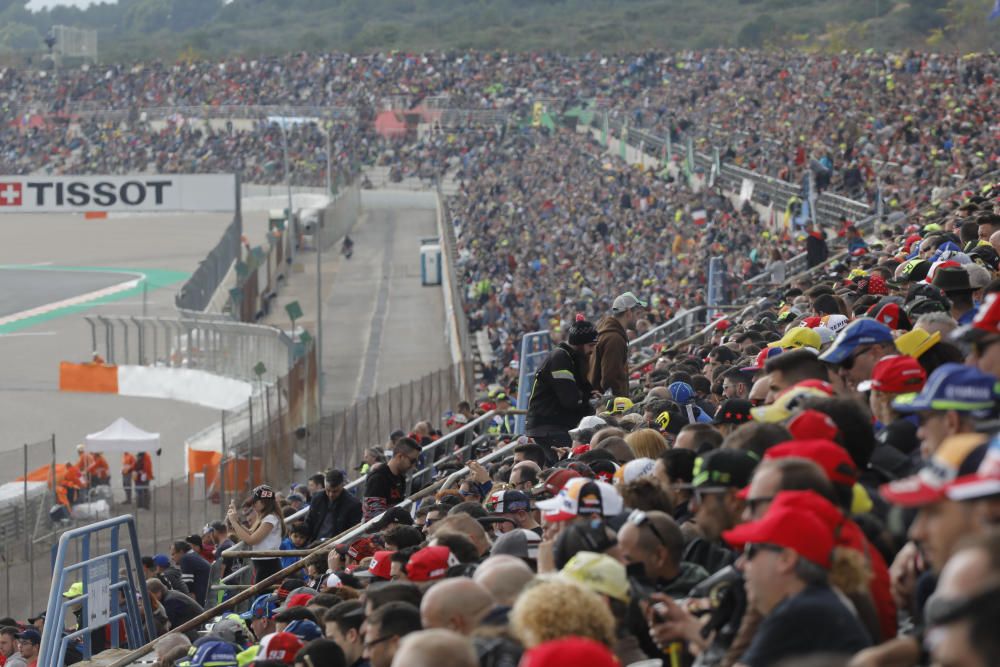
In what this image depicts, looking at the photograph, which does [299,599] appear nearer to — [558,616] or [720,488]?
[720,488]

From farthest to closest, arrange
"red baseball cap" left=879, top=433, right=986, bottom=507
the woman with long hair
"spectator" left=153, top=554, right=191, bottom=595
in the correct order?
"spectator" left=153, top=554, right=191, bottom=595
the woman with long hair
"red baseball cap" left=879, top=433, right=986, bottom=507

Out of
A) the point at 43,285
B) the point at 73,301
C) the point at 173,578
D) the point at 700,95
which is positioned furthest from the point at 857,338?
the point at 700,95

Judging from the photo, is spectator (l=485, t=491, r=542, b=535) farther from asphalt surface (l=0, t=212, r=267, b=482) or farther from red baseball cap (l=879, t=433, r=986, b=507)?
asphalt surface (l=0, t=212, r=267, b=482)

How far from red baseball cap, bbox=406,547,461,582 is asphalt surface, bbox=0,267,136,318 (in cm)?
4055

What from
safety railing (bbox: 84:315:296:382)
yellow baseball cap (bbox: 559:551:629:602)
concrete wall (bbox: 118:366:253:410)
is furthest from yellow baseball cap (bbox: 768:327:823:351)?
concrete wall (bbox: 118:366:253:410)

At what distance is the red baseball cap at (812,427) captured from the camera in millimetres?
5480

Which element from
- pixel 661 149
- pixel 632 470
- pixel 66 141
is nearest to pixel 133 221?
pixel 66 141

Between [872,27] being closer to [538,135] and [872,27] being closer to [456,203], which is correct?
[538,135]

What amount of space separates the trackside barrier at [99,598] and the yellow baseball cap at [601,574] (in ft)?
15.7

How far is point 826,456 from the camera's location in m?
5.10

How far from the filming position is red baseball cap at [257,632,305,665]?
20.6 ft

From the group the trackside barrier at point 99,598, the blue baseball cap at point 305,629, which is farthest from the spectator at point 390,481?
the blue baseball cap at point 305,629

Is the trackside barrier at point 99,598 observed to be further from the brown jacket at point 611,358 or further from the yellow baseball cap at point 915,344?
the yellow baseball cap at point 915,344

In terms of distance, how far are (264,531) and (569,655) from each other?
24.6ft
